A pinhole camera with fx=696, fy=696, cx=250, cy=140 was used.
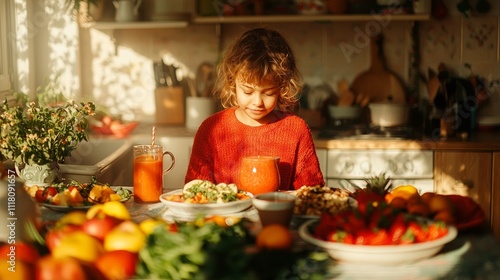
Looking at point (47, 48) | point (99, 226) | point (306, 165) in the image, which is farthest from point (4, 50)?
point (99, 226)

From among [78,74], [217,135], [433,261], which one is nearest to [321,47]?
[78,74]

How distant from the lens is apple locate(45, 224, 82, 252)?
1302mm

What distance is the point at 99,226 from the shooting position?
4.49 feet

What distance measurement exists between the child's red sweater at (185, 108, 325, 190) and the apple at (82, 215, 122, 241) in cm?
98

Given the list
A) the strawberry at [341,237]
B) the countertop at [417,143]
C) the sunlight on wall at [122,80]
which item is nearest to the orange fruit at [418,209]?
the strawberry at [341,237]

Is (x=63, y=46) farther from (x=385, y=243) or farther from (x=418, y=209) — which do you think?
(x=385, y=243)

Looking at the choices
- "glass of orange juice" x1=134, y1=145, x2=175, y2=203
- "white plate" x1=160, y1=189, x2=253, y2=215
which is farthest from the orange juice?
"white plate" x1=160, y1=189, x2=253, y2=215

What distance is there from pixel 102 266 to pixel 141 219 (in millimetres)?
528

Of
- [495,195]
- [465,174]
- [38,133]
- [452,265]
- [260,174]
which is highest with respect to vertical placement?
[38,133]

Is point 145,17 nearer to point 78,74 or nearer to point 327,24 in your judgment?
point 78,74

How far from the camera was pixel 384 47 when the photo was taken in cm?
406

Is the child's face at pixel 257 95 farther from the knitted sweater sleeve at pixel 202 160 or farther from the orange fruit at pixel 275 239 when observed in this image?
the orange fruit at pixel 275 239

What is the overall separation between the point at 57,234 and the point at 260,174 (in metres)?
0.70

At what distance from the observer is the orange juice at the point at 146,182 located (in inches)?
75.7
